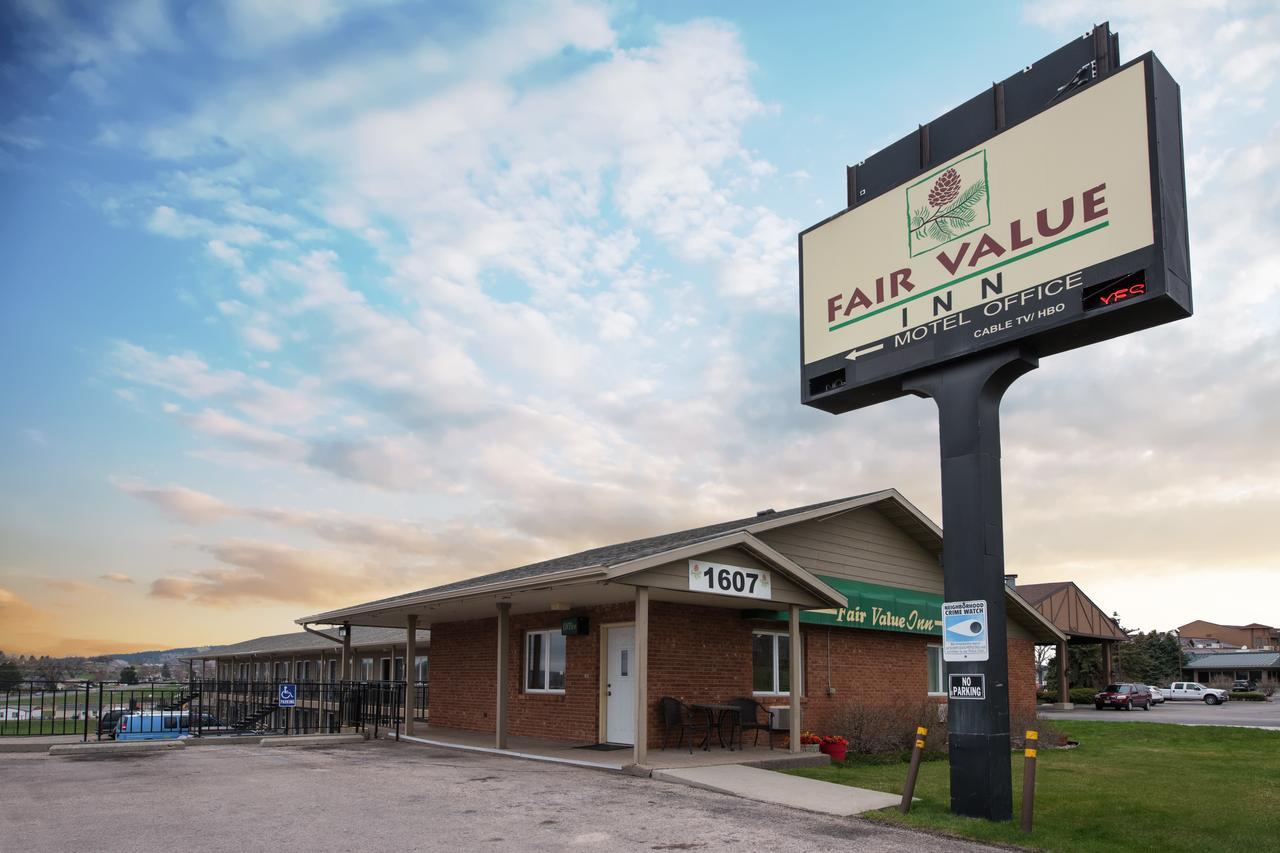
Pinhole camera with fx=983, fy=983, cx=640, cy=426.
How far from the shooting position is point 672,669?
17000 millimetres

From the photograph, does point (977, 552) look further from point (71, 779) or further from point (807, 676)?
point (71, 779)

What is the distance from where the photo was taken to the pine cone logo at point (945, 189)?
41.4 ft

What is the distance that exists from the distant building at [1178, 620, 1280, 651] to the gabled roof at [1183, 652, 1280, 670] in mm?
22189

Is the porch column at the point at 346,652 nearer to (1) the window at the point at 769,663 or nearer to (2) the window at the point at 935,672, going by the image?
(1) the window at the point at 769,663

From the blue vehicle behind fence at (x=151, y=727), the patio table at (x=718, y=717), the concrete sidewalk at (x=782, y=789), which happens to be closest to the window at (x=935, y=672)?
the patio table at (x=718, y=717)

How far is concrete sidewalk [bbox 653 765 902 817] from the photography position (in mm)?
11492

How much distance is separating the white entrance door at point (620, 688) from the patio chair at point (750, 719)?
192 cm

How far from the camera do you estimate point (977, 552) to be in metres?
11.3

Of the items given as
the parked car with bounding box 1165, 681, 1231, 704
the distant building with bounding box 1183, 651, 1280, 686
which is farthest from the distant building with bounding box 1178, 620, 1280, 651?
the parked car with bounding box 1165, 681, 1231, 704

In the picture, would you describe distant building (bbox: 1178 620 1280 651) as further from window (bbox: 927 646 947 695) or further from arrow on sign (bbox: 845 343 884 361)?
arrow on sign (bbox: 845 343 884 361)

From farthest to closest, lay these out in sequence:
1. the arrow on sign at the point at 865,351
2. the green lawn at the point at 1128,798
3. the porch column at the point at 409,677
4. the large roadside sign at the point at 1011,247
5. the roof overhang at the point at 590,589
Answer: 1. the porch column at the point at 409,677
2. the roof overhang at the point at 590,589
3. the arrow on sign at the point at 865,351
4. the large roadside sign at the point at 1011,247
5. the green lawn at the point at 1128,798

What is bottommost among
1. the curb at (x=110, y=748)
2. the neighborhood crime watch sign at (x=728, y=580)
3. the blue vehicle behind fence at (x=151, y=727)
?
the blue vehicle behind fence at (x=151, y=727)

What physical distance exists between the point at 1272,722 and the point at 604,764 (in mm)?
30329

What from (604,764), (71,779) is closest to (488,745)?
(604,764)
